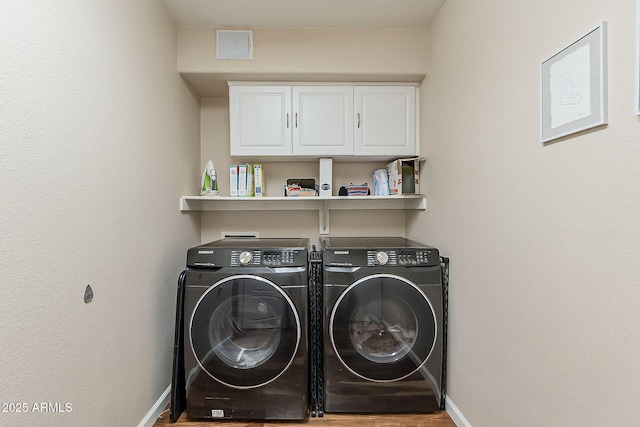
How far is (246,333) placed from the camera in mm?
1682

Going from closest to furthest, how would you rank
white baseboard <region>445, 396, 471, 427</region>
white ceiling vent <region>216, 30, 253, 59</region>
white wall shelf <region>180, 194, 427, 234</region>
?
1. white baseboard <region>445, 396, 471, 427</region>
2. white ceiling vent <region>216, 30, 253, 59</region>
3. white wall shelf <region>180, 194, 427, 234</region>

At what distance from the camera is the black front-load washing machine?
1.68 meters

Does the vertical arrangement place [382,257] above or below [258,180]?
below

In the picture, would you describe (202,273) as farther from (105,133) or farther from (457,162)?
(457,162)

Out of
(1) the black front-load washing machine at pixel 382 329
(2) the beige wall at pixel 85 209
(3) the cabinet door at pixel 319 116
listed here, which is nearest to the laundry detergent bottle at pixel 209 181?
(2) the beige wall at pixel 85 209

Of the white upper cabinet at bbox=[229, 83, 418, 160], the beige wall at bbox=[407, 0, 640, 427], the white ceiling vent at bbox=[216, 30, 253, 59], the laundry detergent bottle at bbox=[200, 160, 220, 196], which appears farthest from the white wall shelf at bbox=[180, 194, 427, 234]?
the white ceiling vent at bbox=[216, 30, 253, 59]

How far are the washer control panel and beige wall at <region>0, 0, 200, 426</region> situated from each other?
49cm

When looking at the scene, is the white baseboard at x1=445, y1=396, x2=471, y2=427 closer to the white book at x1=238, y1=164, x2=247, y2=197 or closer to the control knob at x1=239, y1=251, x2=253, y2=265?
the control knob at x1=239, y1=251, x2=253, y2=265

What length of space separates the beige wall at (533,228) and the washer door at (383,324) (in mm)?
202

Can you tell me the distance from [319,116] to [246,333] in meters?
1.55

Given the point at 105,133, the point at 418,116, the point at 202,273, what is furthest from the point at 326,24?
the point at 202,273

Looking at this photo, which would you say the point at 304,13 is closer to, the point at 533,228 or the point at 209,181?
the point at 209,181

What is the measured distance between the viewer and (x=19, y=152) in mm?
894

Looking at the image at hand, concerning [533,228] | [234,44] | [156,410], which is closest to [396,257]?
[533,228]
